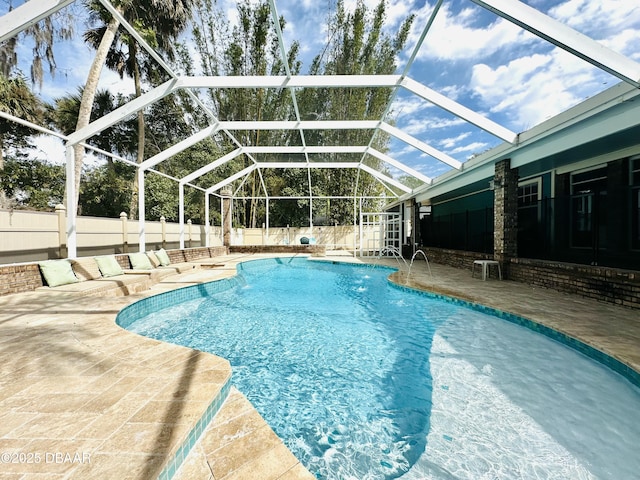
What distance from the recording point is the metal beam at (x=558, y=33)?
3607 mm

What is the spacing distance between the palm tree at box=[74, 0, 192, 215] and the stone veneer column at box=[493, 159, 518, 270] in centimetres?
1036

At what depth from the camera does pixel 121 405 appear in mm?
1840

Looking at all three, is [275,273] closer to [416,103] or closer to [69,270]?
[69,270]

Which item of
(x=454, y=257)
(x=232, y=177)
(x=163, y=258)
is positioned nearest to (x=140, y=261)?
(x=163, y=258)

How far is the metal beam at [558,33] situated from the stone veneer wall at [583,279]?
→ 292 cm

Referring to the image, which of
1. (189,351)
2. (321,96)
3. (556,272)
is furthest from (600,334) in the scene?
(321,96)

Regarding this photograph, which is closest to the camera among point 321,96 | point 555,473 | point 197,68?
point 555,473

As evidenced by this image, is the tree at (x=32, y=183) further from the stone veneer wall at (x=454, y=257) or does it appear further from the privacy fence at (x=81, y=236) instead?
the stone veneer wall at (x=454, y=257)

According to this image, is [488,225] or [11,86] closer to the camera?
[488,225]

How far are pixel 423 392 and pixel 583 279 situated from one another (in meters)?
4.46

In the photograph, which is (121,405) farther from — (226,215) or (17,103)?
(17,103)

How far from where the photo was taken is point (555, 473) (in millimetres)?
1800

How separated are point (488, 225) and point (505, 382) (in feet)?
24.7

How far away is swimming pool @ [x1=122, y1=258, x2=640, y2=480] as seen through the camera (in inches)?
76.4
